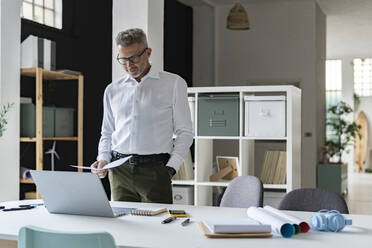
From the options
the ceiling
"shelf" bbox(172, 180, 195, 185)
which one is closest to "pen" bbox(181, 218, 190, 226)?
"shelf" bbox(172, 180, 195, 185)

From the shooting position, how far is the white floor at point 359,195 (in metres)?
8.55

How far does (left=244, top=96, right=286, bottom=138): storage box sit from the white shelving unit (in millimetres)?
38

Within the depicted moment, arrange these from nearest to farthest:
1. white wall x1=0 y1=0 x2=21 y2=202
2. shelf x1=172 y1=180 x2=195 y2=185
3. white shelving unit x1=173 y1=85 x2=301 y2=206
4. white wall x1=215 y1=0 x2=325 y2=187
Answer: white wall x1=0 y1=0 x2=21 y2=202
white shelving unit x1=173 y1=85 x2=301 y2=206
shelf x1=172 y1=180 x2=195 y2=185
white wall x1=215 y1=0 x2=325 y2=187

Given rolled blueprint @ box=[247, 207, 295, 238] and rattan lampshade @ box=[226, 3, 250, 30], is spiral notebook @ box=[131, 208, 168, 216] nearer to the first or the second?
rolled blueprint @ box=[247, 207, 295, 238]

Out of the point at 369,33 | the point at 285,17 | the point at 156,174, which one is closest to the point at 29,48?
the point at 156,174

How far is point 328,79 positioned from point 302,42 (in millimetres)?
8023

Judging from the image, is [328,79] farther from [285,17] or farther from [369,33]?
[285,17]

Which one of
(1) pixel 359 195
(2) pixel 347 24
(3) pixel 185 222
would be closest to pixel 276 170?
(3) pixel 185 222

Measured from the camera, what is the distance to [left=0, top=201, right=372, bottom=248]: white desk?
1.90m

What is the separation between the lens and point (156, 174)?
2.98 metres

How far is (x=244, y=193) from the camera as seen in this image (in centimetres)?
310

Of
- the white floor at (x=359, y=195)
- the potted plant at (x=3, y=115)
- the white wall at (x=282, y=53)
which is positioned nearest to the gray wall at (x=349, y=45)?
the white wall at (x=282, y=53)

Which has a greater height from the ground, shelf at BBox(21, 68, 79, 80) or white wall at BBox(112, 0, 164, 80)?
white wall at BBox(112, 0, 164, 80)

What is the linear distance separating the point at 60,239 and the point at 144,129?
1.33m
